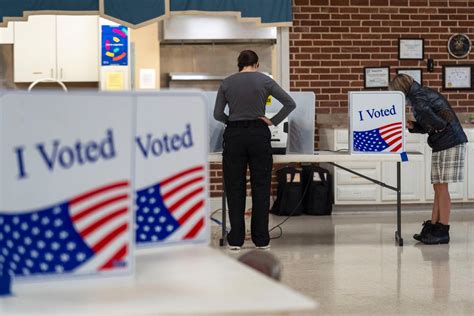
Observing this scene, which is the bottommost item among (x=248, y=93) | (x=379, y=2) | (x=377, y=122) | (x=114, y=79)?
(x=377, y=122)

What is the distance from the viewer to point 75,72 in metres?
9.50

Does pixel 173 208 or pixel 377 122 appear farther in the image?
pixel 377 122

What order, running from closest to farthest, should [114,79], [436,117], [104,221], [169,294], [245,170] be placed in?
[169,294] < [104,221] < [245,170] < [436,117] < [114,79]

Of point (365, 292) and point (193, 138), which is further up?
point (193, 138)

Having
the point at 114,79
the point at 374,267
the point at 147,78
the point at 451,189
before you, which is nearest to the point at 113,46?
the point at 114,79

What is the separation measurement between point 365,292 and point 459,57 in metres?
5.17

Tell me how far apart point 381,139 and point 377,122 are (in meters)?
0.13

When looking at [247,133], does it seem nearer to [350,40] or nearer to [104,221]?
[350,40]

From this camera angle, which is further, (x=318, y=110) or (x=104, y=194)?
(x=318, y=110)

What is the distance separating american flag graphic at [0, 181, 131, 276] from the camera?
62.7 inches

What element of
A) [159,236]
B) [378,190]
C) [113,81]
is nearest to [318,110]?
[378,190]

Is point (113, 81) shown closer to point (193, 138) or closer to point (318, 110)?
point (318, 110)

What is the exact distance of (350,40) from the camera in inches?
367

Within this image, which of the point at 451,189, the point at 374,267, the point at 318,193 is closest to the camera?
the point at 374,267
